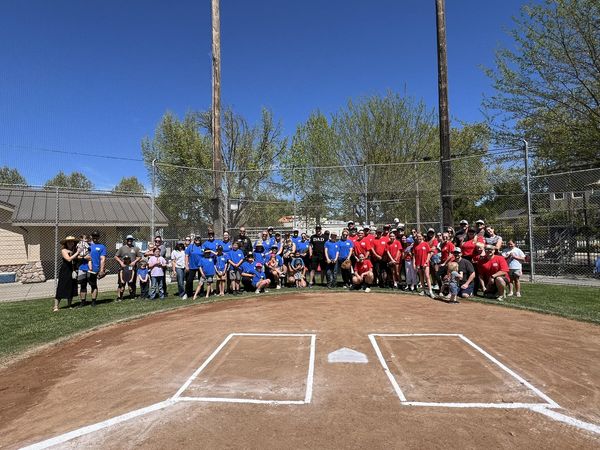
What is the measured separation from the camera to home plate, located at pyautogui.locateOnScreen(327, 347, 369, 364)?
5.43 metres

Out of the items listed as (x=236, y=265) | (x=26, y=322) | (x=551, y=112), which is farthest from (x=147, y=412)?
(x=551, y=112)

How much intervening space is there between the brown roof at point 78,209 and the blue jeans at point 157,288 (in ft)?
21.7

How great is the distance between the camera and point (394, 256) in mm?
11797

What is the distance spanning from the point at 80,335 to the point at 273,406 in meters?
5.11

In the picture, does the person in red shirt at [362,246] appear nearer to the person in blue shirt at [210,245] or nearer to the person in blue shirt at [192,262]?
the person in blue shirt at [210,245]

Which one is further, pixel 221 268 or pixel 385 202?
pixel 385 202

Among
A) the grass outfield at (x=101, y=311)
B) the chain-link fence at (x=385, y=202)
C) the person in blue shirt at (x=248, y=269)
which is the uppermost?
the chain-link fence at (x=385, y=202)

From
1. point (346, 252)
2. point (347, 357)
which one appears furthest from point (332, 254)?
point (347, 357)

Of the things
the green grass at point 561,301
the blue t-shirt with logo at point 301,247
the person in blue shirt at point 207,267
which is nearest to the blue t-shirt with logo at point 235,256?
the person in blue shirt at point 207,267

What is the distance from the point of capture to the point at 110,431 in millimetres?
3652

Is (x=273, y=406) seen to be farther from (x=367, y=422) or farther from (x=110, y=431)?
(x=110, y=431)

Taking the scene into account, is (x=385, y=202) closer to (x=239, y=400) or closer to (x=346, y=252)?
(x=346, y=252)

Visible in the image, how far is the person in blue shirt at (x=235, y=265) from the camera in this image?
11539 millimetres

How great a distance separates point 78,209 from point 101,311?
44.6 ft
